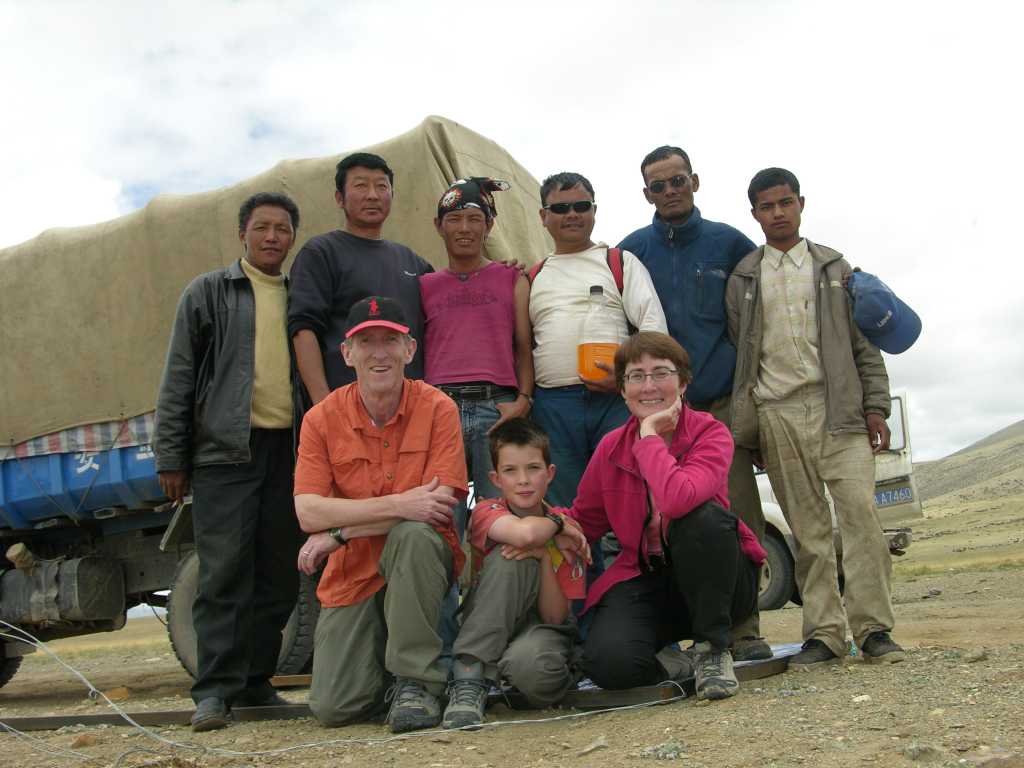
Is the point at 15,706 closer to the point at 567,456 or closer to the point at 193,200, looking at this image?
the point at 193,200

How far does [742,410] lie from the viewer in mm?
4184

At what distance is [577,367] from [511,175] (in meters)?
2.84

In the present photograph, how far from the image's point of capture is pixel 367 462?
3627 mm

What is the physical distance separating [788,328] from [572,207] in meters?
1.07

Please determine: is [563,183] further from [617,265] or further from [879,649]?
[879,649]

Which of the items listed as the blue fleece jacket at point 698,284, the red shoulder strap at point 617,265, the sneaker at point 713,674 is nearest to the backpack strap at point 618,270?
the red shoulder strap at point 617,265

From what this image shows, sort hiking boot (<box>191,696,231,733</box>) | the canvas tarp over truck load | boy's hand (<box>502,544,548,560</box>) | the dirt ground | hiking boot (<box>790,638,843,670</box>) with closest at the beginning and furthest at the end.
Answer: the dirt ground < boy's hand (<box>502,544,548,560</box>) < hiking boot (<box>191,696,231,733</box>) < hiking boot (<box>790,638,843,670</box>) < the canvas tarp over truck load

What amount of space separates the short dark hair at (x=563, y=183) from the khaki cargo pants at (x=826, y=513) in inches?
48.9

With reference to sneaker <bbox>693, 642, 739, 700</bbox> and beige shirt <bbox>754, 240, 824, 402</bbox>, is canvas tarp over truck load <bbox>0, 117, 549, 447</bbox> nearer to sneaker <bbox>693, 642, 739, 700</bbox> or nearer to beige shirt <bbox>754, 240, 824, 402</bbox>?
beige shirt <bbox>754, 240, 824, 402</bbox>

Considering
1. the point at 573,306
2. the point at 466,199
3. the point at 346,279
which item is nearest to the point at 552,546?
the point at 573,306

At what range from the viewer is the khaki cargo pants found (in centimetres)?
392

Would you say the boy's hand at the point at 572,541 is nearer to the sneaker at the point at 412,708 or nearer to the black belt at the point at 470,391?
the sneaker at the point at 412,708

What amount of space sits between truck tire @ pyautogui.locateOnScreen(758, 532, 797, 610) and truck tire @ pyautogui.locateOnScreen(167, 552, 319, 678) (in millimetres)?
3984

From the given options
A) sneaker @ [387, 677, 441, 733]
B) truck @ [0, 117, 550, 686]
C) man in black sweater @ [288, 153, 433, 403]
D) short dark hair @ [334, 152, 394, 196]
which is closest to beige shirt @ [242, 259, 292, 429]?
man in black sweater @ [288, 153, 433, 403]
